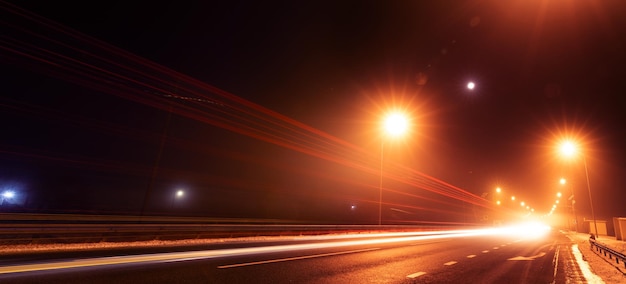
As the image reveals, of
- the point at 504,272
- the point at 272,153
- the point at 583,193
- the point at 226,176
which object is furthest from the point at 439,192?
the point at 504,272

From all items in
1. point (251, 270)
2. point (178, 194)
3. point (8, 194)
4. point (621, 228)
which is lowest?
point (251, 270)

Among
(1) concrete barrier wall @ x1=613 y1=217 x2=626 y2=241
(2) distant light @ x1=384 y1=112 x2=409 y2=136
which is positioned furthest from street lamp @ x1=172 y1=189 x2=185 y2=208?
(1) concrete barrier wall @ x1=613 y1=217 x2=626 y2=241

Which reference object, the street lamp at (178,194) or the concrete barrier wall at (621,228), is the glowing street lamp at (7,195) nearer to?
the street lamp at (178,194)

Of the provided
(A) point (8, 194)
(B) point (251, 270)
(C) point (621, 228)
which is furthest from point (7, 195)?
(C) point (621, 228)

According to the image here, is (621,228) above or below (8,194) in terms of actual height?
above

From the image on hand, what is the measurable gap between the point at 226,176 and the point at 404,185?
130ft

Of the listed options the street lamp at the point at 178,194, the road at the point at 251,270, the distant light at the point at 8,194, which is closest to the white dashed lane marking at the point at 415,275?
the road at the point at 251,270

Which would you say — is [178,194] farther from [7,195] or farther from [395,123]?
[395,123]

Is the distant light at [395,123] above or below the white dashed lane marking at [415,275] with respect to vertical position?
above

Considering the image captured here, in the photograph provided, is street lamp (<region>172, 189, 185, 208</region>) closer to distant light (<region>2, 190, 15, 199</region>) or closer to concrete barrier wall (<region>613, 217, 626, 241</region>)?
distant light (<region>2, 190, 15, 199</region>)

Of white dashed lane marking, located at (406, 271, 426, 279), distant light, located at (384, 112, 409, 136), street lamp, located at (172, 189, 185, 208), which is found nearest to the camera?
white dashed lane marking, located at (406, 271, 426, 279)

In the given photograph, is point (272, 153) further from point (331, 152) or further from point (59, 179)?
point (59, 179)

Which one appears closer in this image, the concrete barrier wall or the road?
the road

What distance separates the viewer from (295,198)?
5131 cm
